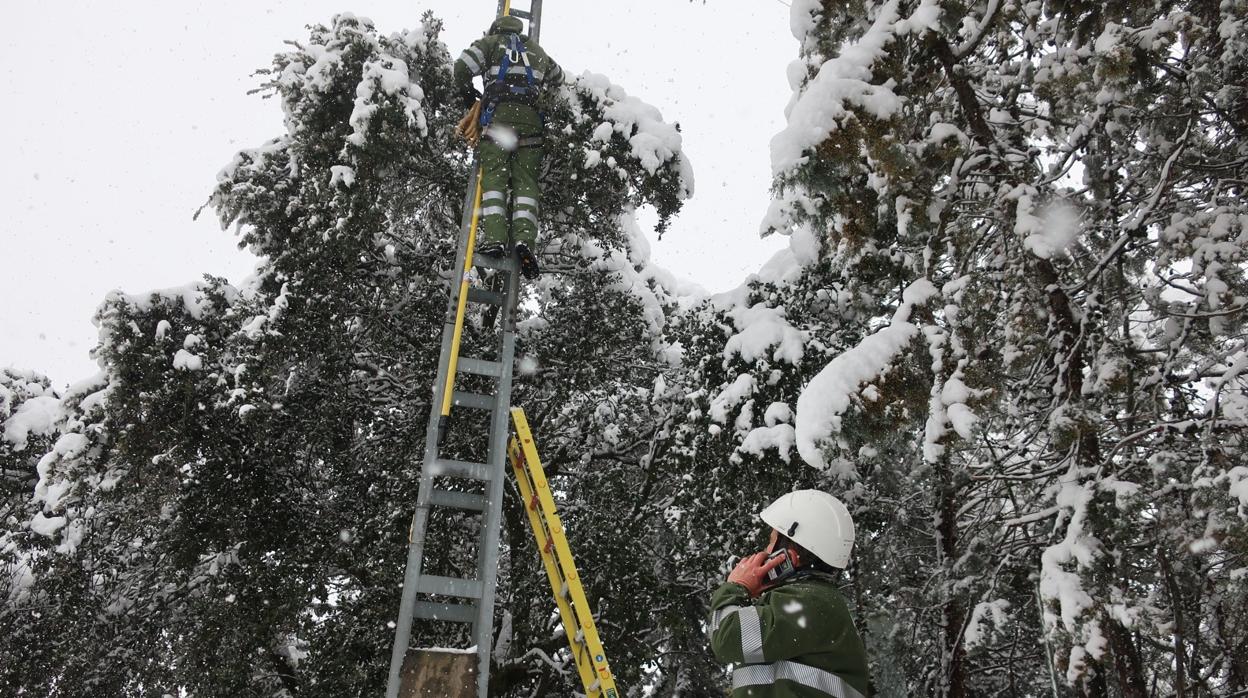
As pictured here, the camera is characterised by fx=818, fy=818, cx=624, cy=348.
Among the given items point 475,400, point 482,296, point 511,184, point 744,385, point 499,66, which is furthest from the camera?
point 744,385

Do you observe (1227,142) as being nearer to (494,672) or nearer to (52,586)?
(494,672)

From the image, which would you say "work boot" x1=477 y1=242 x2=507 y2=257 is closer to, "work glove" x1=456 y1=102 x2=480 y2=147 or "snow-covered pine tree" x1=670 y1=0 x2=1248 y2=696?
"work glove" x1=456 y1=102 x2=480 y2=147

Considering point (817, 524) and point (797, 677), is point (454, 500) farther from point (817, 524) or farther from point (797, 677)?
point (797, 677)

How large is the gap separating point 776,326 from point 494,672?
4969 millimetres

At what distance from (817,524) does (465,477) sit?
2.27m

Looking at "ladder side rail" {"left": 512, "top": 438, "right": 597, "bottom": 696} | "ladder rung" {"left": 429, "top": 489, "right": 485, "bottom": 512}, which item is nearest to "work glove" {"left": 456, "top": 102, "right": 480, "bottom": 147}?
"ladder side rail" {"left": 512, "top": 438, "right": 597, "bottom": 696}

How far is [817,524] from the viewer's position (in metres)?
3.30

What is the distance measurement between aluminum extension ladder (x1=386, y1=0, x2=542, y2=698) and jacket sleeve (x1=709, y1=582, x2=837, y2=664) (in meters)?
1.50

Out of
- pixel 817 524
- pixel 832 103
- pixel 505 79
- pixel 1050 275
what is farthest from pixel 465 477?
pixel 1050 275

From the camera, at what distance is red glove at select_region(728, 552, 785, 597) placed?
320 cm

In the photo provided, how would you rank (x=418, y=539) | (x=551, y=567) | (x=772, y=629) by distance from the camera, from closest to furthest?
(x=772, y=629) < (x=418, y=539) < (x=551, y=567)

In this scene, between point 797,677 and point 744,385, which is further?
point 744,385

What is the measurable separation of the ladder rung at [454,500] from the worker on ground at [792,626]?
1.97 metres

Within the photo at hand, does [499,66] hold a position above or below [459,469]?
above
